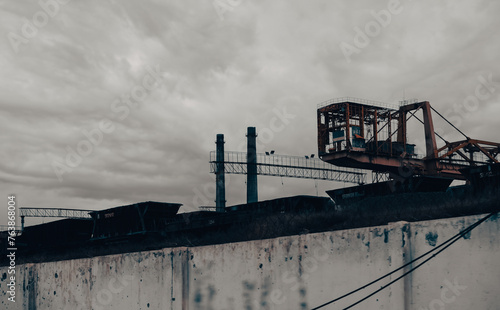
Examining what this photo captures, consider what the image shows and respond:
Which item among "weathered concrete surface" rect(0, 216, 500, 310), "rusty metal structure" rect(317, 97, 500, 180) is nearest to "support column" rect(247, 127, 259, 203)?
"rusty metal structure" rect(317, 97, 500, 180)

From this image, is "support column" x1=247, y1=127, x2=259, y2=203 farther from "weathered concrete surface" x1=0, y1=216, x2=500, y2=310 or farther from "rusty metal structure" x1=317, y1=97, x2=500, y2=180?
"weathered concrete surface" x1=0, y1=216, x2=500, y2=310

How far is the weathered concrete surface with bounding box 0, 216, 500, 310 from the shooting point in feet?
29.8

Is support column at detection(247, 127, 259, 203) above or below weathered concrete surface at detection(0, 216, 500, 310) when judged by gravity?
above

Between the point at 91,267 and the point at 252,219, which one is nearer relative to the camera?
the point at 91,267

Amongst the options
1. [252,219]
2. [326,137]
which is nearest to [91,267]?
[252,219]

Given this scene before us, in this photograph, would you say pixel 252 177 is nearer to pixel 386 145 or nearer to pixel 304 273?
pixel 386 145

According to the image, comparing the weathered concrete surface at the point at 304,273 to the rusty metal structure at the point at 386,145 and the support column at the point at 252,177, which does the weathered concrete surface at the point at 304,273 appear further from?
the support column at the point at 252,177

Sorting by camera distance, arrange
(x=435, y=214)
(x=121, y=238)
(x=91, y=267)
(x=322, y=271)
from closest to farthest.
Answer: (x=322, y=271) < (x=435, y=214) < (x=91, y=267) < (x=121, y=238)

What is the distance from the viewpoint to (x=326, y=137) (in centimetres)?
3666

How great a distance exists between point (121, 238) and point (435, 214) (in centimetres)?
1894

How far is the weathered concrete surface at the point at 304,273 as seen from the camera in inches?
357

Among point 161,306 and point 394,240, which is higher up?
point 394,240

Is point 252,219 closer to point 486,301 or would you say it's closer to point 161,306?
point 161,306

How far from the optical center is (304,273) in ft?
36.1
